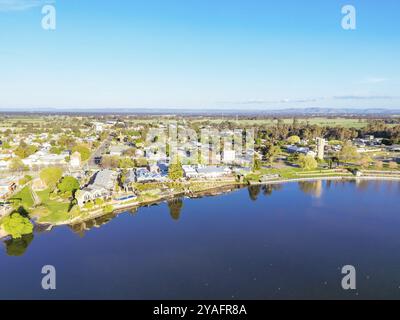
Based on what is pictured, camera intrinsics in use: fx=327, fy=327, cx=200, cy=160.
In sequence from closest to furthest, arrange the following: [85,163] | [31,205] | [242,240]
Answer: [242,240]
[31,205]
[85,163]

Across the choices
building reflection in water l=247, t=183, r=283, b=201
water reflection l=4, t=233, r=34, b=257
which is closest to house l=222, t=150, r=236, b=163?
building reflection in water l=247, t=183, r=283, b=201

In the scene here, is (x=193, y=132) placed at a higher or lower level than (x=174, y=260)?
higher

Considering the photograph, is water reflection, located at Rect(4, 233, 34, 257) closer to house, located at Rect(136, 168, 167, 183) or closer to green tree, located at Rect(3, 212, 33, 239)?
green tree, located at Rect(3, 212, 33, 239)

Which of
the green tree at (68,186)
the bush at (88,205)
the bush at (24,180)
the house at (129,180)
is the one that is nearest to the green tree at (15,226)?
the bush at (88,205)

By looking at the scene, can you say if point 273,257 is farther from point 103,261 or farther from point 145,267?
point 103,261

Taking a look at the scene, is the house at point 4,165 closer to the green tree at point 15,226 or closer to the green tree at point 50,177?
the green tree at point 50,177

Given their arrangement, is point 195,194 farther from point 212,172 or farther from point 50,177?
point 50,177

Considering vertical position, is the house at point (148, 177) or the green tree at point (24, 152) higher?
the green tree at point (24, 152)
